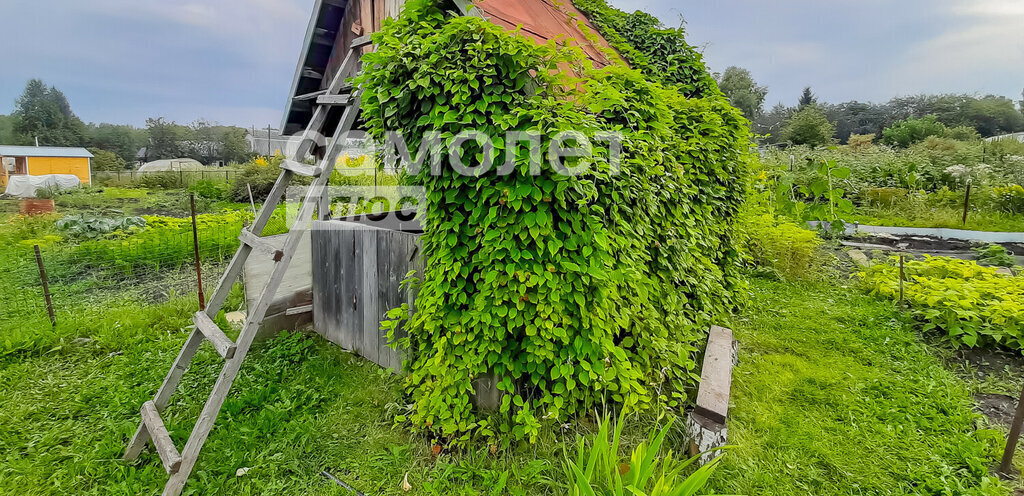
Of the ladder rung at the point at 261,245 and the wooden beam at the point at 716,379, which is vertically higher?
the ladder rung at the point at 261,245

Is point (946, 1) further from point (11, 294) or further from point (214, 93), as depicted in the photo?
point (214, 93)

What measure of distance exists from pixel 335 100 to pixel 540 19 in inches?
82.5

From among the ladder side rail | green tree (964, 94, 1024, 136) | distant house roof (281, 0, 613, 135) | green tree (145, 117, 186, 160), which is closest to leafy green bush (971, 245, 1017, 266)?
distant house roof (281, 0, 613, 135)

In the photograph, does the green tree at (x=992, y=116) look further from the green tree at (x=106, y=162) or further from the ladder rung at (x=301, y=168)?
the green tree at (x=106, y=162)

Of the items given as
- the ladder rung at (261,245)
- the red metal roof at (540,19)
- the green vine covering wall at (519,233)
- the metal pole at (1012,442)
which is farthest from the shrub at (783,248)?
the ladder rung at (261,245)

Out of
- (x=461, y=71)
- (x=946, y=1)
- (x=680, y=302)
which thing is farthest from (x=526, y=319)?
(x=946, y=1)

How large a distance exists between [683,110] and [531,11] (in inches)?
64.9

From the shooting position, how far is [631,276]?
8.07ft

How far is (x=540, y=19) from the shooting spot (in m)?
3.90

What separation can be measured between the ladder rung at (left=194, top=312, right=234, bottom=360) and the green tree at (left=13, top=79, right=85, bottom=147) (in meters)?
50.5

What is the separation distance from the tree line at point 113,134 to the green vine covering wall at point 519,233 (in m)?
38.7

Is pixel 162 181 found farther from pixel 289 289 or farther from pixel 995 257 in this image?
pixel 995 257

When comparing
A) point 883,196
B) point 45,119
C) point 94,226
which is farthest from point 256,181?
point 45,119

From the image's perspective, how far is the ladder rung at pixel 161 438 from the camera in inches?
83.4
